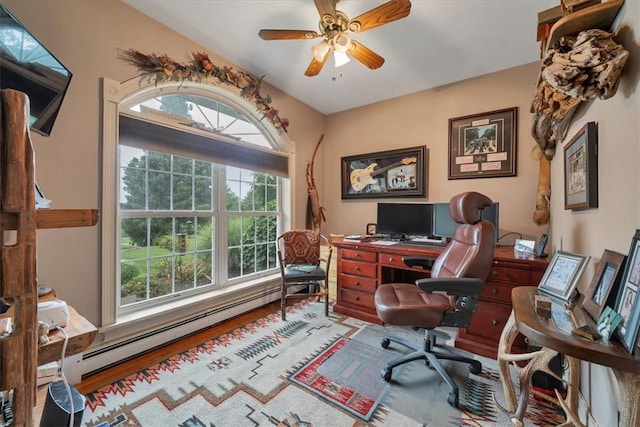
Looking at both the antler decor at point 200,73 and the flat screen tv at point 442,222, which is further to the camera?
the flat screen tv at point 442,222

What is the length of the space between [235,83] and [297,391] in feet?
8.86

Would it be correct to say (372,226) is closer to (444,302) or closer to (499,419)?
(444,302)

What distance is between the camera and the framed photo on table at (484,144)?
255 centimetres

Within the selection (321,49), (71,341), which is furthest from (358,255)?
(71,341)

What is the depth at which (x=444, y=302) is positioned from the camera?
1700 millimetres

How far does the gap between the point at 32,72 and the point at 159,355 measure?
1.94 m

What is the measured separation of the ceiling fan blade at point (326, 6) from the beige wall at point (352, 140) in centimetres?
130

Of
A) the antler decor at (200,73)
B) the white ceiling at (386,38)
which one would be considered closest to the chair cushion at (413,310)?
the white ceiling at (386,38)

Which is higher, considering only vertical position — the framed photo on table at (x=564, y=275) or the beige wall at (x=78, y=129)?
the beige wall at (x=78, y=129)

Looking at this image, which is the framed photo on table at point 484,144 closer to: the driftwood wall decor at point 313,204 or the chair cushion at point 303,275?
the driftwood wall decor at point 313,204

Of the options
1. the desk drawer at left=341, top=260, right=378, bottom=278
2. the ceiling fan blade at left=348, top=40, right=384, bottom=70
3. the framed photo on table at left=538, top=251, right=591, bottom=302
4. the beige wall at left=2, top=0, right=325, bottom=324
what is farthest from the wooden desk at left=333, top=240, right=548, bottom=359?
the beige wall at left=2, top=0, right=325, bottom=324

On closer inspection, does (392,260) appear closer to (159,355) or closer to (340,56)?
(340,56)

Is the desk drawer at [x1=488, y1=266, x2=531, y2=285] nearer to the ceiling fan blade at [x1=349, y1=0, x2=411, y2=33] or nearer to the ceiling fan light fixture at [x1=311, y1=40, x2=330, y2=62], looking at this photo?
the ceiling fan blade at [x1=349, y1=0, x2=411, y2=33]

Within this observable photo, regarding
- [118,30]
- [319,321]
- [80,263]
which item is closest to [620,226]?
[319,321]
